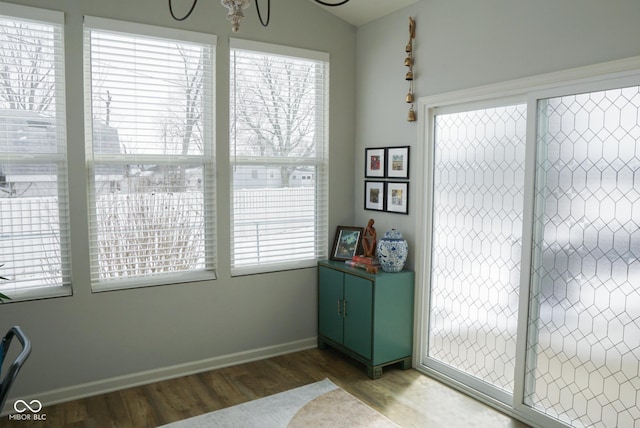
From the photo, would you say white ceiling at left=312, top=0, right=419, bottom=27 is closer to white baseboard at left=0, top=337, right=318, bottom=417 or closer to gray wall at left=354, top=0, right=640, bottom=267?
gray wall at left=354, top=0, right=640, bottom=267

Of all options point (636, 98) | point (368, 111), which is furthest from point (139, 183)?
point (636, 98)

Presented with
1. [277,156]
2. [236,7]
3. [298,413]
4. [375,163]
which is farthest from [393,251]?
[236,7]

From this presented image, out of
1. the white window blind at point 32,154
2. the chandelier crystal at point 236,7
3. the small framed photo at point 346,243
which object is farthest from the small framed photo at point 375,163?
the chandelier crystal at point 236,7

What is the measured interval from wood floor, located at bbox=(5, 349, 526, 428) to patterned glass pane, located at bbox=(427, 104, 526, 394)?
28 centimetres

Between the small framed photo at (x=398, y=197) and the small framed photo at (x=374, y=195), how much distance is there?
0.08m

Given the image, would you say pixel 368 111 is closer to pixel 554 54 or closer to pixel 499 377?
pixel 554 54

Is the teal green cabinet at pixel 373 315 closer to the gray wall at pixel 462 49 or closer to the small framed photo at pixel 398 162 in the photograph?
the gray wall at pixel 462 49

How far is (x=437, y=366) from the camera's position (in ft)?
11.5

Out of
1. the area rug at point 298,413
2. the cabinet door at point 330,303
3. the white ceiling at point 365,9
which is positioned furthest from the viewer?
the cabinet door at point 330,303

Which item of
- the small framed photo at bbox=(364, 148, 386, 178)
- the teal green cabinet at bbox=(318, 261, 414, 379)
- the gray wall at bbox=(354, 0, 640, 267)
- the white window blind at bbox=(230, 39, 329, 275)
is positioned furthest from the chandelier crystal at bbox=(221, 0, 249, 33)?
the small framed photo at bbox=(364, 148, 386, 178)

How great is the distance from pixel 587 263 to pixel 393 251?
50.8 inches

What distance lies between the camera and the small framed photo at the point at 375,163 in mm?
3845

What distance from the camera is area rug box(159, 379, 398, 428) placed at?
2.85 metres

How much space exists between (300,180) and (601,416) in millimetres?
2531
